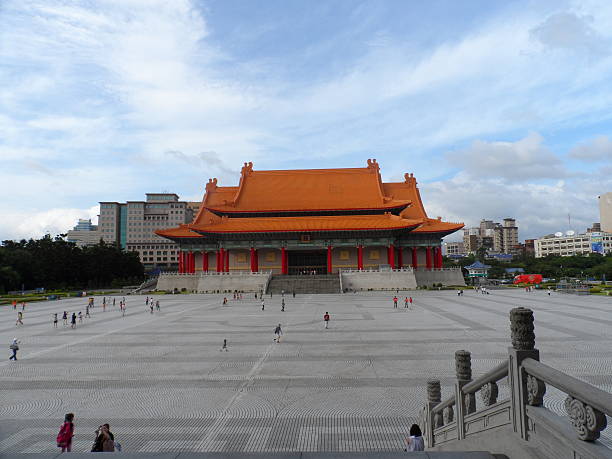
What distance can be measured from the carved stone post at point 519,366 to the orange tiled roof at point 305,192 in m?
54.4

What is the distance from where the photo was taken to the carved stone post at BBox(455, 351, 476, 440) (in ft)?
18.6

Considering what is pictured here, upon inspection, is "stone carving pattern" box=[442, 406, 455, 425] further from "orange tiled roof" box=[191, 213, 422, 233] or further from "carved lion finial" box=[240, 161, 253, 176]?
"carved lion finial" box=[240, 161, 253, 176]

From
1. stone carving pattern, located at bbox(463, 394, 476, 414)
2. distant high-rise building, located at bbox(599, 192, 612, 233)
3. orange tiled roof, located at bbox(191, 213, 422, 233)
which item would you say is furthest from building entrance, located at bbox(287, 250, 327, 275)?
distant high-rise building, located at bbox(599, 192, 612, 233)

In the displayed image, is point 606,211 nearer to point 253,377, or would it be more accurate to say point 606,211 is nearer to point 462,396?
point 253,377

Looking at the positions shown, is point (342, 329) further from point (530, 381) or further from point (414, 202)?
point (414, 202)

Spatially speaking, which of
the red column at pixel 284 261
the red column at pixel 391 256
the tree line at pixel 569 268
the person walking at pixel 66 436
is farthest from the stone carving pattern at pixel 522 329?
the tree line at pixel 569 268

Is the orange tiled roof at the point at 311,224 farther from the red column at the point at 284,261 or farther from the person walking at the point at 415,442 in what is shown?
the person walking at the point at 415,442

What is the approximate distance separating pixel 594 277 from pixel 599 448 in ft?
292

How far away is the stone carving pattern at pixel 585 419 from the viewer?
302cm

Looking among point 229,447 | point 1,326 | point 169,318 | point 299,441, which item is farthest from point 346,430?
point 1,326

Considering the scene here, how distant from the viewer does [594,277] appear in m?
74.9

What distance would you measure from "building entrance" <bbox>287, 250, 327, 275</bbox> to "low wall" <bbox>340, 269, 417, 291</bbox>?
1014cm

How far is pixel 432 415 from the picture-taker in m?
7.33

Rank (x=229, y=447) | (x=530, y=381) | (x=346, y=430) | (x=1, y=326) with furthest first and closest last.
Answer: (x=1, y=326) < (x=346, y=430) < (x=229, y=447) < (x=530, y=381)
